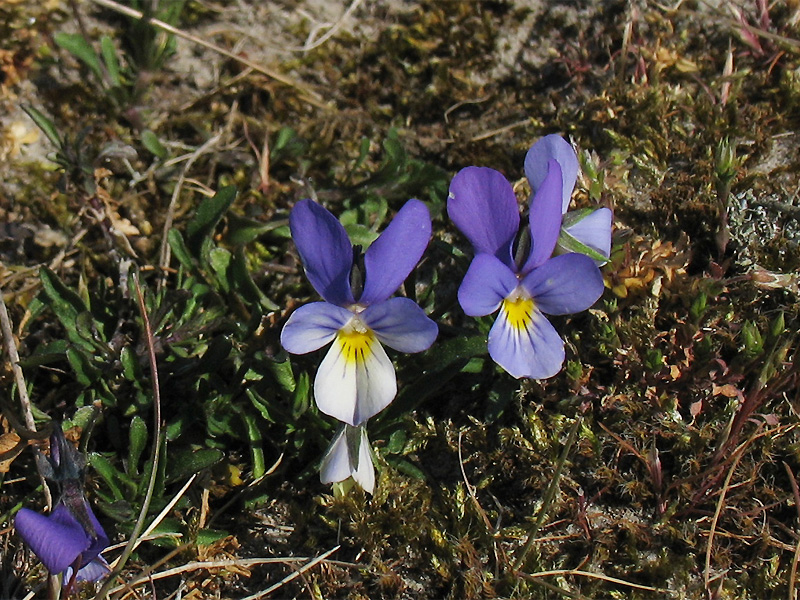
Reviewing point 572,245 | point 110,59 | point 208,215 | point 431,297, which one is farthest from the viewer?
point 110,59

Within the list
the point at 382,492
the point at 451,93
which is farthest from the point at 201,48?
the point at 382,492

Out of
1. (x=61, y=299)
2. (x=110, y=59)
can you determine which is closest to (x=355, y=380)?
(x=61, y=299)

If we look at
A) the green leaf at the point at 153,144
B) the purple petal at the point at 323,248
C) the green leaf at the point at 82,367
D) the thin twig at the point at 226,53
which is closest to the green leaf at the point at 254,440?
the green leaf at the point at 82,367

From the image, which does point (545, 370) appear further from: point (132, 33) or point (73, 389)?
point (132, 33)

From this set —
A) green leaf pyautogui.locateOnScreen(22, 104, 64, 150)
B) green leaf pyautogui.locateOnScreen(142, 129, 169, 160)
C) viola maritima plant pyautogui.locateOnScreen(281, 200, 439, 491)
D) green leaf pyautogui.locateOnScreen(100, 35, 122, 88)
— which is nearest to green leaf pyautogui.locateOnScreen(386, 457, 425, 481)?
viola maritima plant pyautogui.locateOnScreen(281, 200, 439, 491)

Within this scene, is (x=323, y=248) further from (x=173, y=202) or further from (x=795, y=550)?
(x=795, y=550)

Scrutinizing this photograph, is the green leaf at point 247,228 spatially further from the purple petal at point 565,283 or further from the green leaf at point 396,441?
the purple petal at point 565,283

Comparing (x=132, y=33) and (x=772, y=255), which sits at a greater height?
(x=132, y=33)
